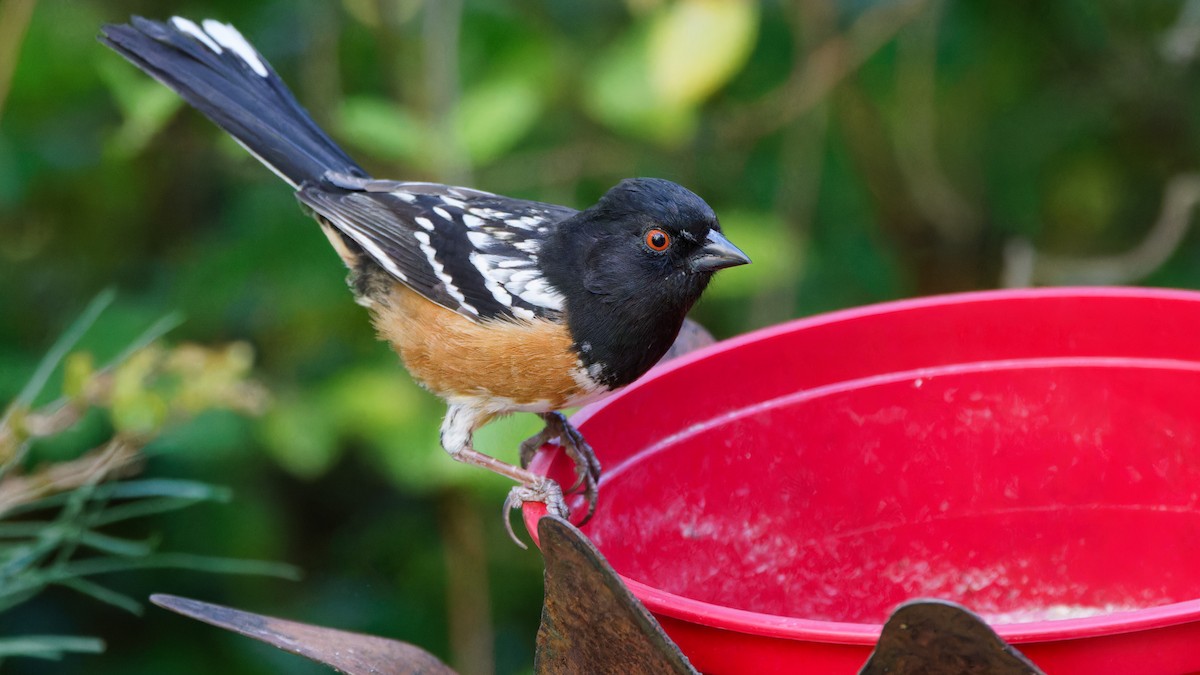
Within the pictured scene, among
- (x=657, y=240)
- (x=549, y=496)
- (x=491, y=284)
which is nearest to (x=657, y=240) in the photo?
(x=657, y=240)

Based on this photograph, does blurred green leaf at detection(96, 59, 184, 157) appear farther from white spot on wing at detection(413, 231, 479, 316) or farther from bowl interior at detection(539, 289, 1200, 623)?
bowl interior at detection(539, 289, 1200, 623)

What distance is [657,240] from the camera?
6.66ft

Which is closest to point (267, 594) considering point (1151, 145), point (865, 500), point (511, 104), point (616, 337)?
point (511, 104)

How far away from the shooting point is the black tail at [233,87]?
7.92ft

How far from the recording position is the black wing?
2170 millimetres

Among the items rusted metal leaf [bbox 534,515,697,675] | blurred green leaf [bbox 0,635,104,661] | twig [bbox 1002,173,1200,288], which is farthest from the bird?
twig [bbox 1002,173,1200,288]

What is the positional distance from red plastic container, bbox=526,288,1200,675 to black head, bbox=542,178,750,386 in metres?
0.24

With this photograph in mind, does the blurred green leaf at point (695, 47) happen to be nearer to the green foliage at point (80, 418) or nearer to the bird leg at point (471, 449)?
the bird leg at point (471, 449)

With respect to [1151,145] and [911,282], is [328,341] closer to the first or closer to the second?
[911,282]

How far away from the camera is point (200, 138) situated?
3.56 meters

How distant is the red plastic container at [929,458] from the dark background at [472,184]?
96 centimetres

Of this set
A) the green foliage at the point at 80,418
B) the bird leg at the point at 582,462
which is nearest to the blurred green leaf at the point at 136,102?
the green foliage at the point at 80,418

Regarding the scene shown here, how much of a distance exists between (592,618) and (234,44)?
69.5 inches

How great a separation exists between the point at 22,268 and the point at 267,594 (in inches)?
44.1
